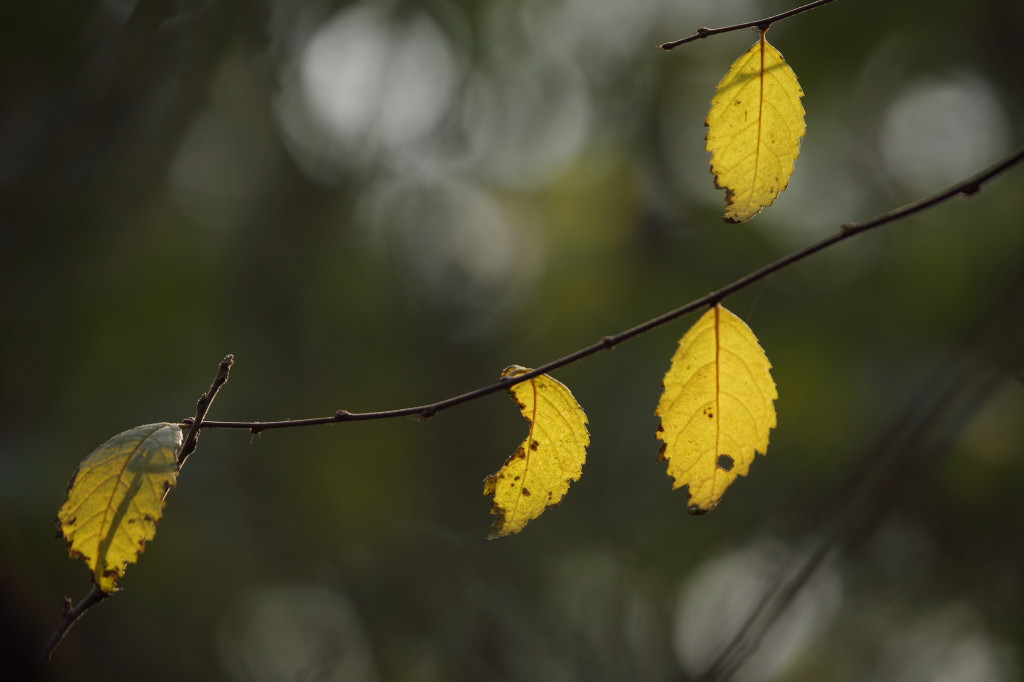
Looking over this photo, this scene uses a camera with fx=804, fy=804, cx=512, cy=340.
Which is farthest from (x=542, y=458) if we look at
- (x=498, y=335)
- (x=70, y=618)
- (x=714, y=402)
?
(x=498, y=335)

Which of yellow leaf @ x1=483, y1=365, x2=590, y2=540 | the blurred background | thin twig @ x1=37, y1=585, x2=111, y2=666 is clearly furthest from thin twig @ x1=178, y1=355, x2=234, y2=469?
the blurred background

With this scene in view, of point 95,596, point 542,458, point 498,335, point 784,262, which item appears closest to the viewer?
point 784,262

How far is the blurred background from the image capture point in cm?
510

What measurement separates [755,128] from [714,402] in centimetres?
25

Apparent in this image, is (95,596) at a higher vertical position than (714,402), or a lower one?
higher

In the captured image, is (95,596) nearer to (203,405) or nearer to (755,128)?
(203,405)

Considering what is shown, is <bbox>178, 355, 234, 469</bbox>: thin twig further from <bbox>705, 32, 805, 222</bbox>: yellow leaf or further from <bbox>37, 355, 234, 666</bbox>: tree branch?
<bbox>705, 32, 805, 222</bbox>: yellow leaf

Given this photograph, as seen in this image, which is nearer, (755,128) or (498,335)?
(755,128)

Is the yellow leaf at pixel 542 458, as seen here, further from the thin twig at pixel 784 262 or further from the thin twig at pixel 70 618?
the thin twig at pixel 70 618

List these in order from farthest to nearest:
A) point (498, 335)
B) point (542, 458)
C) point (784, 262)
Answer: point (498, 335) → point (542, 458) → point (784, 262)

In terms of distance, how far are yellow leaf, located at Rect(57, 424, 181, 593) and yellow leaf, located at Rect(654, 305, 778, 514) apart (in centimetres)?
42

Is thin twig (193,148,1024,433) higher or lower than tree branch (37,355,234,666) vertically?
lower

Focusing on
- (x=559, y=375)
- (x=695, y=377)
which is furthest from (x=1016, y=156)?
(x=559, y=375)

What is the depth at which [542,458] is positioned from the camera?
0.76 metres
